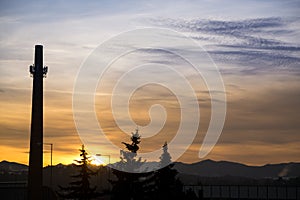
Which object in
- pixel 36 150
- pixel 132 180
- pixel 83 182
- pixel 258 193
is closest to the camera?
pixel 132 180

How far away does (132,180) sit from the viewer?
52000 mm

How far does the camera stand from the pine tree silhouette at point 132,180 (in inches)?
2042

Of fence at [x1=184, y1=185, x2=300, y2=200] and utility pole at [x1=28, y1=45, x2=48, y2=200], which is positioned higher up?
utility pole at [x1=28, y1=45, x2=48, y2=200]

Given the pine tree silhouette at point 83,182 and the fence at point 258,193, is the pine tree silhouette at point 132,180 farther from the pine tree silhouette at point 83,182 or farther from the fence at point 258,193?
the fence at point 258,193

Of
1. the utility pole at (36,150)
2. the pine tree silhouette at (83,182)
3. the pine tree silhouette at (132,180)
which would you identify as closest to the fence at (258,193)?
the utility pole at (36,150)

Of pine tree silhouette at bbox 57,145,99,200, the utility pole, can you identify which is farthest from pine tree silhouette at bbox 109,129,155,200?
the utility pole

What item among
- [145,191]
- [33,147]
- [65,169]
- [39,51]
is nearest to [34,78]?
[39,51]

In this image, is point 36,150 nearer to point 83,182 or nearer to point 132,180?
point 83,182

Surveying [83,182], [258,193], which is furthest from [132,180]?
[258,193]

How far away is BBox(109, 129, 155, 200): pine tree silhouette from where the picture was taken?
2042 inches

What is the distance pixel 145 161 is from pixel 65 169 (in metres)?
142

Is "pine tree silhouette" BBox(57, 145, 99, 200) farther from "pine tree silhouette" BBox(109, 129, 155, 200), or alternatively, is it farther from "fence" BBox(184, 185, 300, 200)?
"fence" BBox(184, 185, 300, 200)

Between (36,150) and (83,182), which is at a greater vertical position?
(36,150)

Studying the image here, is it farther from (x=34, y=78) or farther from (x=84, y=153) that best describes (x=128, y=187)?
(x=34, y=78)
